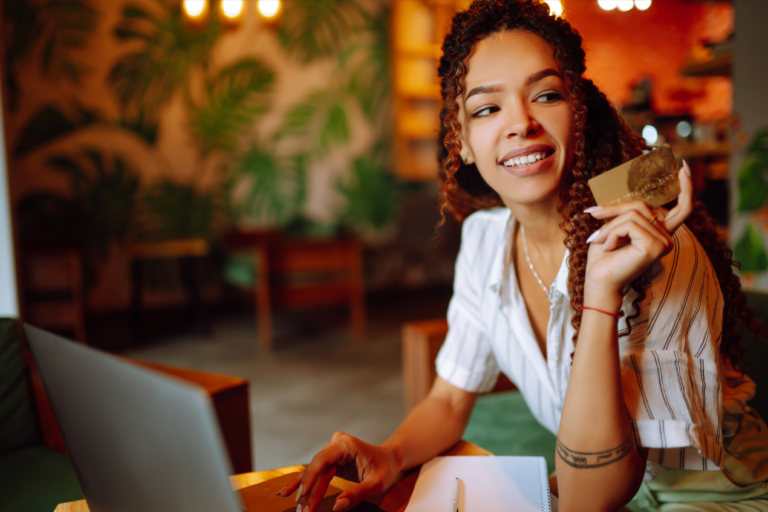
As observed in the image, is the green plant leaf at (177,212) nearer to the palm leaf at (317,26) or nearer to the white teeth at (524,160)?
the palm leaf at (317,26)

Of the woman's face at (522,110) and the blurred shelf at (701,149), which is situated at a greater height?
the blurred shelf at (701,149)

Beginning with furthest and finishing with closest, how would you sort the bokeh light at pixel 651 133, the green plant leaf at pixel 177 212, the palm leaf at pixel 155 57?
the green plant leaf at pixel 177 212
the palm leaf at pixel 155 57
the bokeh light at pixel 651 133

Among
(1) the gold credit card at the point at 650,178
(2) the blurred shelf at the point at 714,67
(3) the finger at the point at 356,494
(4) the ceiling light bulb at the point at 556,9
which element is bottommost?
(3) the finger at the point at 356,494

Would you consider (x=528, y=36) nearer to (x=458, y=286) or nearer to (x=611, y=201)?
(x=611, y=201)

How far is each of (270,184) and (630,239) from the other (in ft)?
15.8

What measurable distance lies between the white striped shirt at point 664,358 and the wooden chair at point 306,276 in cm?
301

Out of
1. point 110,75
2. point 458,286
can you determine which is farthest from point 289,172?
point 458,286

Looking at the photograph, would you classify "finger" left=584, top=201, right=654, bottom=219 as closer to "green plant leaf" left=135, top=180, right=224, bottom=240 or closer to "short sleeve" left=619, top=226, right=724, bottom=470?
"short sleeve" left=619, top=226, right=724, bottom=470

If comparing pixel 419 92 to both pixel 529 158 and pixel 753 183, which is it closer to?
pixel 753 183

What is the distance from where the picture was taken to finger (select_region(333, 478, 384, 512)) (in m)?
0.69

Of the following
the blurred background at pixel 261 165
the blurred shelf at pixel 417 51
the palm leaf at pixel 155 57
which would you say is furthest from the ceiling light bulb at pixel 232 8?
the blurred shelf at pixel 417 51

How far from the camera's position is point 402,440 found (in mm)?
874

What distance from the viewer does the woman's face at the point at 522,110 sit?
0.83 meters

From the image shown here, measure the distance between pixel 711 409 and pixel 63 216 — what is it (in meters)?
4.83
